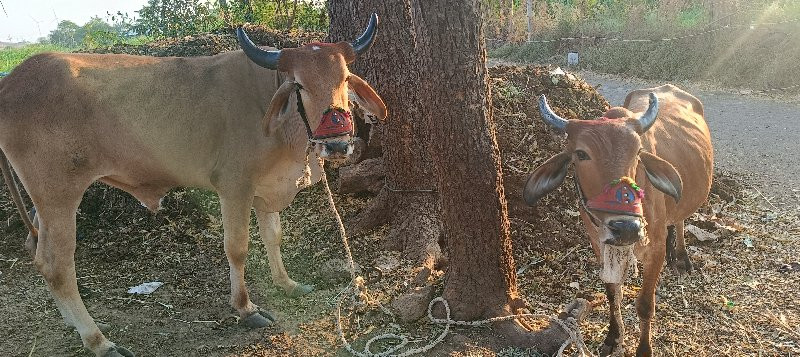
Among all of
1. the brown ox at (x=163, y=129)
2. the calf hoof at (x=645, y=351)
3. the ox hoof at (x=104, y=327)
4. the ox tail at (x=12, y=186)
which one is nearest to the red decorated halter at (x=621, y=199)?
the calf hoof at (x=645, y=351)

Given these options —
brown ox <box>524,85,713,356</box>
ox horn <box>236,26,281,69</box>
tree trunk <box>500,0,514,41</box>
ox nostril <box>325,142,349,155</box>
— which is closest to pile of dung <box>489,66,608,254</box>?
brown ox <box>524,85,713,356</box>

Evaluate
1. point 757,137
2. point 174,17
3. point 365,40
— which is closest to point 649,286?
point 365,40

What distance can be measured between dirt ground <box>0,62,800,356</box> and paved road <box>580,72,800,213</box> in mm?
350

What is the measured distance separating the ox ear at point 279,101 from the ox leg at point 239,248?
0.57m

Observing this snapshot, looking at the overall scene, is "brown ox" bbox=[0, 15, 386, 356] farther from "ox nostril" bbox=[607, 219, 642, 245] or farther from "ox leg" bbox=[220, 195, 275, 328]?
"ox nostril" bbox=[607, 219, 642, 245]

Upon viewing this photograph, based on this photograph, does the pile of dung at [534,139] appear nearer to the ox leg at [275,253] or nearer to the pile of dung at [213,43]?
the ox leg at [275,253]

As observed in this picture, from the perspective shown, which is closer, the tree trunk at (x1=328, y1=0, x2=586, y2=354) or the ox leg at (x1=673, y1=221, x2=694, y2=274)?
the tree trunk at (x1=328, y1=0, x2=586, y2=354)

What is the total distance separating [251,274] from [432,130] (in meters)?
2.21

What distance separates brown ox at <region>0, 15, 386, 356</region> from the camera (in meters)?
3.89

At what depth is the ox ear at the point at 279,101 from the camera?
3.81 meters

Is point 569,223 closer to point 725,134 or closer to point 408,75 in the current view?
point 408,75

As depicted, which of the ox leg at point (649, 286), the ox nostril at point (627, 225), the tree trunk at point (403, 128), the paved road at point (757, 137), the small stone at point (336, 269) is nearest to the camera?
the ox nostril at point (627, 225)

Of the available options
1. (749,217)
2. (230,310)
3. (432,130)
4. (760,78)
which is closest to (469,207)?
(432,130)

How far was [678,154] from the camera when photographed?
418 centimetres
